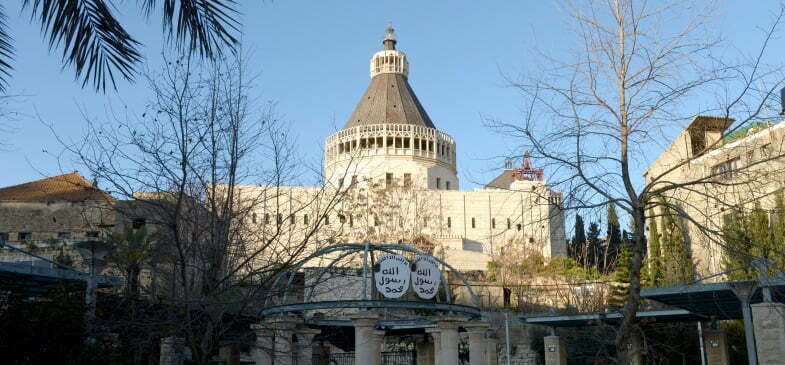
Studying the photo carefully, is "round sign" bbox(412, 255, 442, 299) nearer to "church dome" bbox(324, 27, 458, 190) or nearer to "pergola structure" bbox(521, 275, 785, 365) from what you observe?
"pergola structure" bbox(521, 275, 785, 365)

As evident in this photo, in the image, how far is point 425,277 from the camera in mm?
16922

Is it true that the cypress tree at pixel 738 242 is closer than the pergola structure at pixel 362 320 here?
Yes

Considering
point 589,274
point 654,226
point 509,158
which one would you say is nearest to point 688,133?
point 509,158

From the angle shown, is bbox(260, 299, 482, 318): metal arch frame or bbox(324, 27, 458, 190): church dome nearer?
bbox(260, 299, 482, 318): metal arch frame

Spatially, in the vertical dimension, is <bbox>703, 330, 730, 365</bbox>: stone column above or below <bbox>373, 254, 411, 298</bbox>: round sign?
below

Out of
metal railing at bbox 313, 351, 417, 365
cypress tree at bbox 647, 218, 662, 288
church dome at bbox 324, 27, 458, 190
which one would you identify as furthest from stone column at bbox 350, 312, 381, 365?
church dome at bbox 324, 27, 458, 190

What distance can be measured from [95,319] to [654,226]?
3142 cm

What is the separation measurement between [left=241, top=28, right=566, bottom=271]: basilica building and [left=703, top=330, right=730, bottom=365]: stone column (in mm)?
25270

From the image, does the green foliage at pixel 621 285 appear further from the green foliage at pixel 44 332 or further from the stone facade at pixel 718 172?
Answer: the green foliage at pixel 44 332

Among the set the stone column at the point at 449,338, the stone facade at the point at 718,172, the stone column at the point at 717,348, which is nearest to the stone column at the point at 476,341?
the stone column at the point at 449,338

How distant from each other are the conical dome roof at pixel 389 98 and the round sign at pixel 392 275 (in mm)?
65653

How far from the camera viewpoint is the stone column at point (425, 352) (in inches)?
1012

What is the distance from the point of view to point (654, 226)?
130 feet

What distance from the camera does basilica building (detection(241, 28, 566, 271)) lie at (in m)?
57.7
